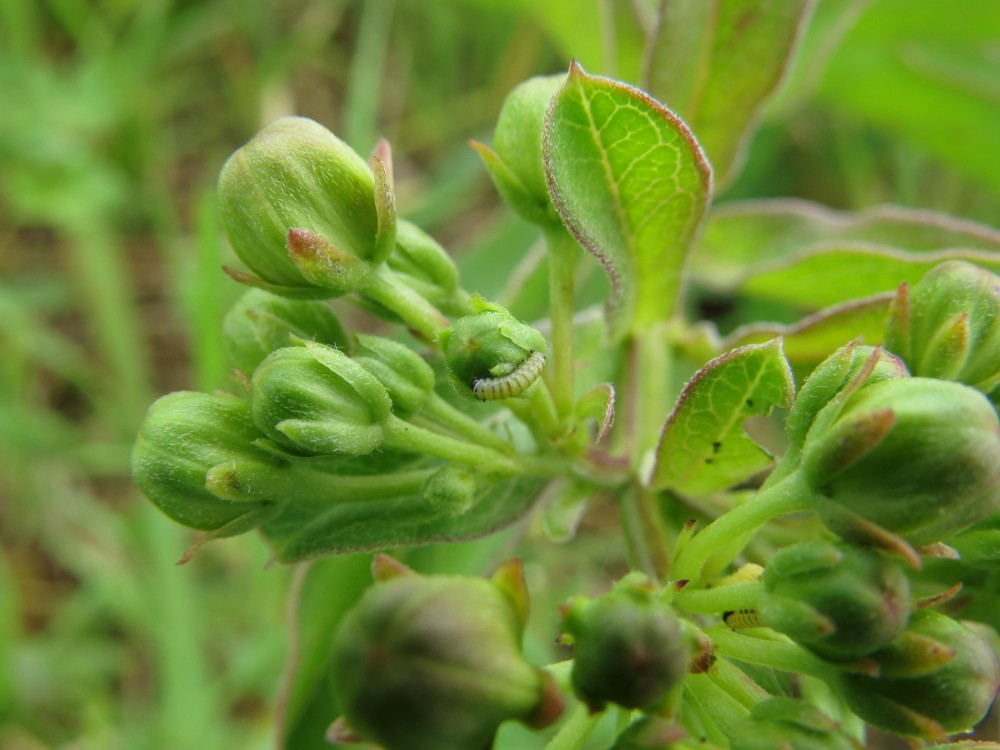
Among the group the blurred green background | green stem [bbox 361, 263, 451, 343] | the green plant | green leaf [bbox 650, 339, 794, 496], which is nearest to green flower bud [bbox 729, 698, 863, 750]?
the green plant

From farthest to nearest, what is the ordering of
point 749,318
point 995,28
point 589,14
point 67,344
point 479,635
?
point 67,344 → point 749,318 → point 995,28 → point 589,14 → point 479,635

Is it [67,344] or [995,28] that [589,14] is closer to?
[995,28]

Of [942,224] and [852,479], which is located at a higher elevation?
[852,479]

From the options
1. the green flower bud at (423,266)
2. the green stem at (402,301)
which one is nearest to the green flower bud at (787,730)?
the green stem at (402,301)

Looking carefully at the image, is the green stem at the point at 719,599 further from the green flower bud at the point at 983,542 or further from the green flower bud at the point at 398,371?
the green flower bud at the point at 398,371

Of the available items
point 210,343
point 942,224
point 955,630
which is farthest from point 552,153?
point 210,343

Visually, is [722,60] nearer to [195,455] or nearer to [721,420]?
[721,420]
